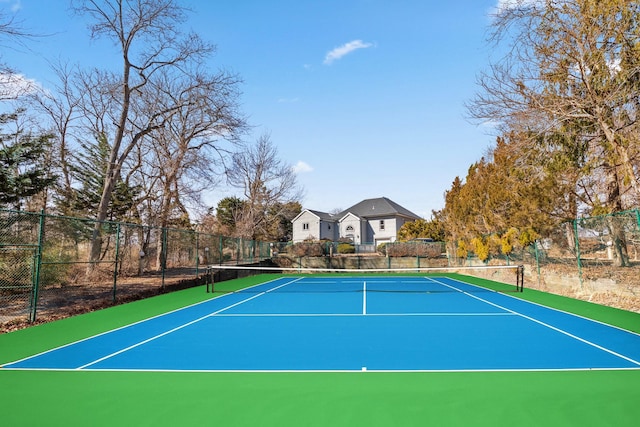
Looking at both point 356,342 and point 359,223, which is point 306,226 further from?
point 356,342

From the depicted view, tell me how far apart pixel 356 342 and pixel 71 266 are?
10.8 meters

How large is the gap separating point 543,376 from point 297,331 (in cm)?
411

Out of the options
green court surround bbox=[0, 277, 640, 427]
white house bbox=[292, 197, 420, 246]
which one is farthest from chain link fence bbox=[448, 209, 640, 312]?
white house bbox=[292, 197, 420, 246]

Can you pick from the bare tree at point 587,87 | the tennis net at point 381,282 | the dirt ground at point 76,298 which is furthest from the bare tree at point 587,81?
the dirt ground at point 76,298

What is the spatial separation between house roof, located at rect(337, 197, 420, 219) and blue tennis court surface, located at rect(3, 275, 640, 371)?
34831mm

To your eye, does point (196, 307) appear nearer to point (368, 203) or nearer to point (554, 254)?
point (554, 254)

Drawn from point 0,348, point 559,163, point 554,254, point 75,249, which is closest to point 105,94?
point 75,249

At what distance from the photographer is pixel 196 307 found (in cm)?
1053

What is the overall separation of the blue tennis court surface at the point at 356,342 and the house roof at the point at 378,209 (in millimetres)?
34831

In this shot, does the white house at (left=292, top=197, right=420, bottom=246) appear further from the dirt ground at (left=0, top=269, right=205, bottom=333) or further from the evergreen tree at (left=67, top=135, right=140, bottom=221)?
the dirt ground at (left=0, top=269, right=205, bottom=333)

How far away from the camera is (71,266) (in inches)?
498

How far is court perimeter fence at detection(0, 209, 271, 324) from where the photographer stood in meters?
9.05

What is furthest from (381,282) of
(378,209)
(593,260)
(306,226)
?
(306,226)

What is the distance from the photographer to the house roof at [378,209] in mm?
45000
